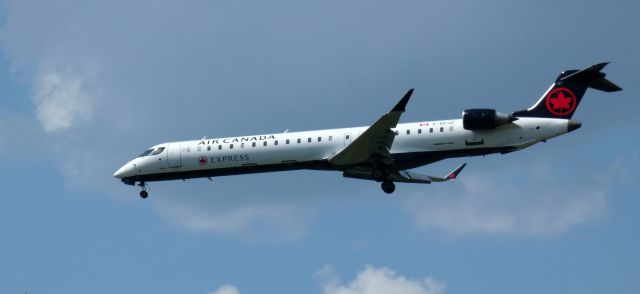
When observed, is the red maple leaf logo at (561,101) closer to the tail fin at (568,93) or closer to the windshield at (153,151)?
the tail fin at (568,93)

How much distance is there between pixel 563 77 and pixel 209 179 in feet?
50.6

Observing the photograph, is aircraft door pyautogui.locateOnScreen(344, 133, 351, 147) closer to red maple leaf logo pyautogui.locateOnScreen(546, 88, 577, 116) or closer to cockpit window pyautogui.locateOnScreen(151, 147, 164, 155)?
red maple leaf logo pyautogui.locateOnScreen(546, 88, 577, 116)

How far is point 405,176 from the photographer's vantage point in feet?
173

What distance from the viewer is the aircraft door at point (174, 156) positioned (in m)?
52.7

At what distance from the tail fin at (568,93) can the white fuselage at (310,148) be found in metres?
0.66

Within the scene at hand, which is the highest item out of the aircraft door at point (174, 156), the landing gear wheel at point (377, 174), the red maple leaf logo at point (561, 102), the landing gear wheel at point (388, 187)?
the red maple leaf logo at point (561, 102)

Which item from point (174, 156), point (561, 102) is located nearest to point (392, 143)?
point (561, 102)

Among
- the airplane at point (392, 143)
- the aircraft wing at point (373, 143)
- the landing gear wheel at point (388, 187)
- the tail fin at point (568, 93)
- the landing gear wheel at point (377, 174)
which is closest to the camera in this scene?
the aircraft wing at point (373, 143)

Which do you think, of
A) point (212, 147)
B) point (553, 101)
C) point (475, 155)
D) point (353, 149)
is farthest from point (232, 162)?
point (553, 101)

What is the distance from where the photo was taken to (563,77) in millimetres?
49875

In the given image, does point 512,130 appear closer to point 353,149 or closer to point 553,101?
point 553,101

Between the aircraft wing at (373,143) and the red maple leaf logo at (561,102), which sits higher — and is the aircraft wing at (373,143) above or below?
below

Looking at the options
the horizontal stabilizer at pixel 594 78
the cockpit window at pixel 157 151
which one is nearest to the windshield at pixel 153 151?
the cockpit window at pixel 157 151

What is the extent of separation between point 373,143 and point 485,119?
446 centimetres
